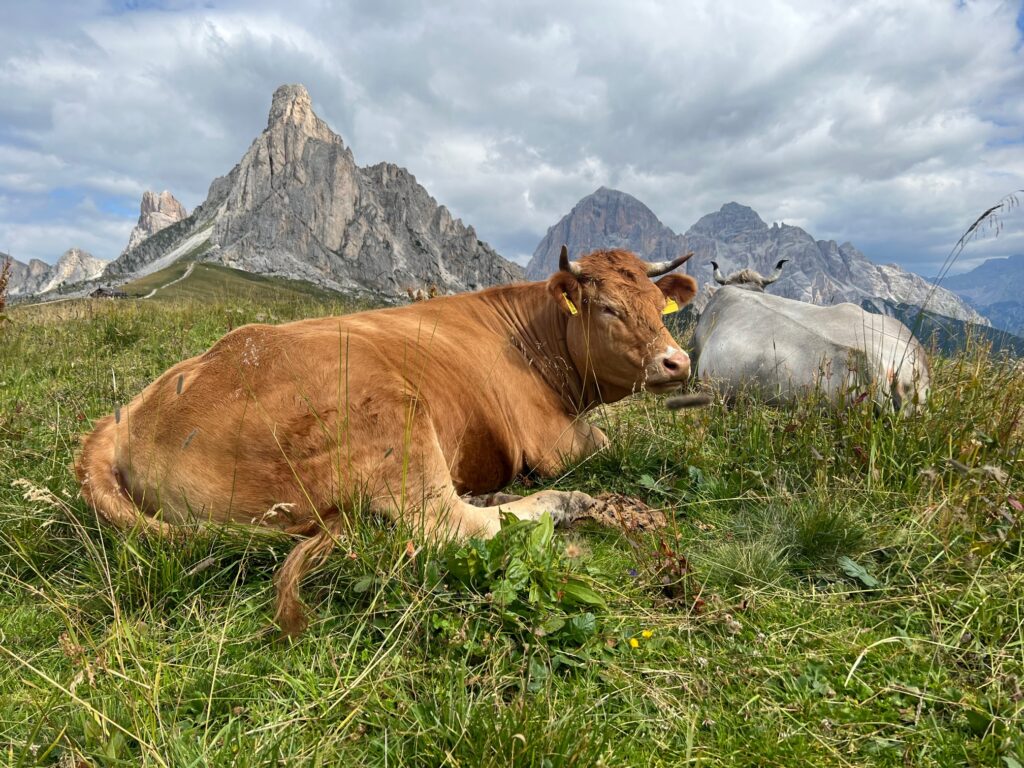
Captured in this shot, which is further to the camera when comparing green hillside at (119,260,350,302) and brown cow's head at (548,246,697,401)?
green hillside at (119,260,350,302)

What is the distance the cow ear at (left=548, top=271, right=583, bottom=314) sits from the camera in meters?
5.41

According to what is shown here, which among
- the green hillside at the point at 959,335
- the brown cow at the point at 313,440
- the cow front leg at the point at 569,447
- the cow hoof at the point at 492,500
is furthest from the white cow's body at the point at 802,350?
the brown cow at the point at 313,440

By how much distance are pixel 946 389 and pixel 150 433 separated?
211 inches

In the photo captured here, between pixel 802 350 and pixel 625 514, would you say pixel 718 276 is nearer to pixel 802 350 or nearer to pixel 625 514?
pixel 802 350

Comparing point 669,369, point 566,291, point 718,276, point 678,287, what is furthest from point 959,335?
point 718,276

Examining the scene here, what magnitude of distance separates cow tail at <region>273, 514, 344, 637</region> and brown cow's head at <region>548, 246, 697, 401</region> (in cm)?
288

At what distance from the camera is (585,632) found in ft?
8.53

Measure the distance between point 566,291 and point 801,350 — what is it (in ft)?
9.53

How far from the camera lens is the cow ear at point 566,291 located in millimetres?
5410

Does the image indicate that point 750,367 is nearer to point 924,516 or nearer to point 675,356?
point 675,356

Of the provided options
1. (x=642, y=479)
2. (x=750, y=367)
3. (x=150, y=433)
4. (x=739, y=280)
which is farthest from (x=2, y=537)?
(x=739, y=280)

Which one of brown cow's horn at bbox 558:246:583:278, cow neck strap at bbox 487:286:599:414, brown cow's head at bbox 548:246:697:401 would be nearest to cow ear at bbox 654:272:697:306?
brown cow's head at bbox 548:246:697:401

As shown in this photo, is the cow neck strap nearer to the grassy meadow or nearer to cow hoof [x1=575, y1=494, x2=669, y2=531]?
cow hoof [x1=575, y1=494, x2=669, y2=531]

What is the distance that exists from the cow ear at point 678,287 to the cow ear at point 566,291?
3.96 ft
